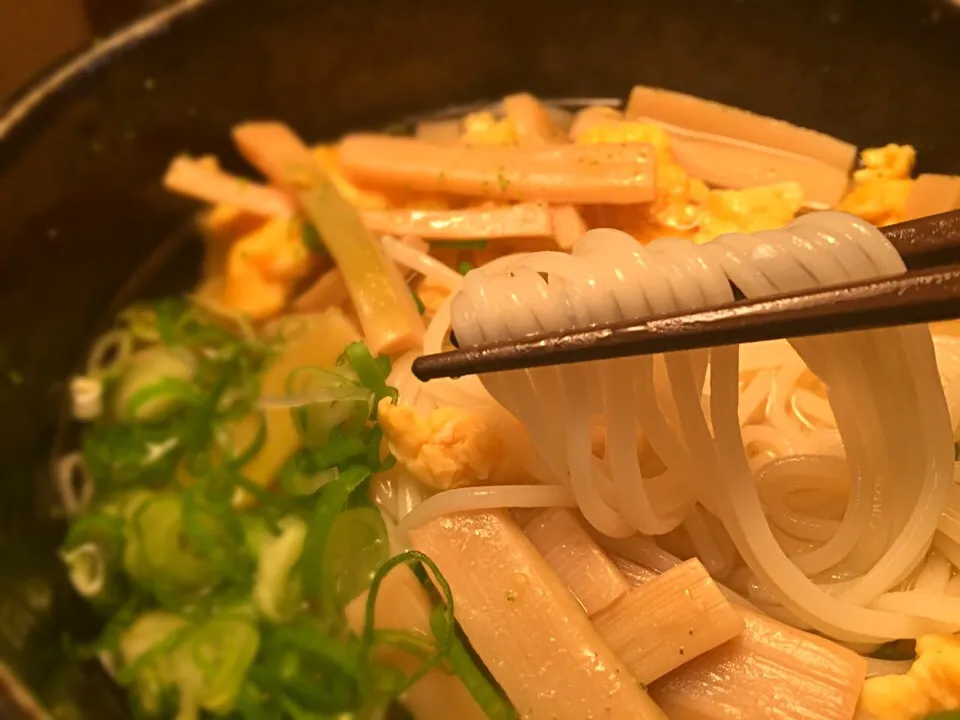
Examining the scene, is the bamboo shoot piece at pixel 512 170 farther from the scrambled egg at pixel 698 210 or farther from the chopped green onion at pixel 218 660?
the chopped green onion at pixel 218 660

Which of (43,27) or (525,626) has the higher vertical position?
(43,27)

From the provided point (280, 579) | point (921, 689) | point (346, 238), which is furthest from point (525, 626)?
point (346, 238)

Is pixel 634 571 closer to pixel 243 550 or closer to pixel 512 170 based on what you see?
pixel 243 550

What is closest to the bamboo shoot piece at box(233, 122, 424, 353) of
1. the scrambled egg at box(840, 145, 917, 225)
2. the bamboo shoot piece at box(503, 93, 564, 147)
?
the bamboo shoot piece at box(503, 93, 564, 147)

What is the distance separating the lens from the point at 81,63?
1898mm

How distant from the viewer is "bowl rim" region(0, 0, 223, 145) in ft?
5.91

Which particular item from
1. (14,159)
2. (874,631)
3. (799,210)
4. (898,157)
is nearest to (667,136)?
(799,210)

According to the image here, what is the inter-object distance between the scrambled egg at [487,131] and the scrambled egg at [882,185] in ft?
2.52

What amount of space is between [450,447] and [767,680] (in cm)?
63

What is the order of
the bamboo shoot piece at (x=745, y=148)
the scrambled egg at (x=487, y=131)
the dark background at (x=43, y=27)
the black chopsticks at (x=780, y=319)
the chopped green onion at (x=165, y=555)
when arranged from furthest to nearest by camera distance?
the dark background at (x=43, y=27) < the scrambled egg at (x=487, y=131) < the bamboo shoot piece at (x=745, y=148) < the chopped green onion at (x=165, y=555) < the black chopsticks at (x=780, y=319)

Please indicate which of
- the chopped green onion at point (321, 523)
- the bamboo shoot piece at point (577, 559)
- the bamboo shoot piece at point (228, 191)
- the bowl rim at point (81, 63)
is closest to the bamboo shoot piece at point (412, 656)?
the chopped green onion at point (321, 523)

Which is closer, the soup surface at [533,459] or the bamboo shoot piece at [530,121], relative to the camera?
the soup surface at [533,459]

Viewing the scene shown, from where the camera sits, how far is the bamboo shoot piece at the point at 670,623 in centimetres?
131

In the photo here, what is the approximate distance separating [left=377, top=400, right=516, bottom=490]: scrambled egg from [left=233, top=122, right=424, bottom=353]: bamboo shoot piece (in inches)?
8.0
